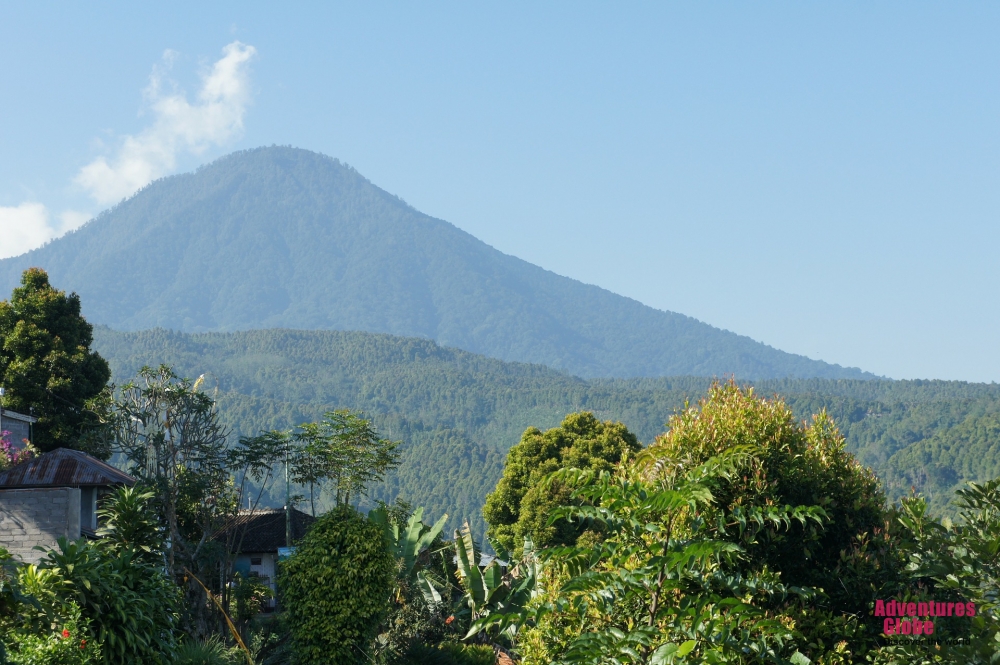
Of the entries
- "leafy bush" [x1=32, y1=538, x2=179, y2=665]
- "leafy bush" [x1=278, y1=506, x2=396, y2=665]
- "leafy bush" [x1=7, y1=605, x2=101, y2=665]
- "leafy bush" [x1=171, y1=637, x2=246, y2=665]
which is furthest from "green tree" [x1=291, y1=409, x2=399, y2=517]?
"leafy bush" [x1=7, y1=605, x2=101, y2=665]

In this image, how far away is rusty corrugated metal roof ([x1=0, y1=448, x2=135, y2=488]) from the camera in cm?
2470

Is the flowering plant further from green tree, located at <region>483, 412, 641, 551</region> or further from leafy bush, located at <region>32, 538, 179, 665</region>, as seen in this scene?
green tree, located at <region>483, 412, 641, 551</region>

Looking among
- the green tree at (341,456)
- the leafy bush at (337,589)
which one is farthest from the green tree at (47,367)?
the leafy bush at (337,589)

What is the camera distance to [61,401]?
34.0m

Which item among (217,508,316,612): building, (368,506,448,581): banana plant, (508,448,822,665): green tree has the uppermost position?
(508,448,822,665): green tree

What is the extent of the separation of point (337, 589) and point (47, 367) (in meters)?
19.8

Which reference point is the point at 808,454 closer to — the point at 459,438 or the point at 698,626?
the point at 698,626

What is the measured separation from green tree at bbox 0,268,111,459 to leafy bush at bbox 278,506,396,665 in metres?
15.2

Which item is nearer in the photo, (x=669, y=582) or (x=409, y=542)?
(x=669, y=582)

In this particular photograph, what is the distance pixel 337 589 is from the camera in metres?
19.2

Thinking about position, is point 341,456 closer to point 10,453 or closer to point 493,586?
point 10,453

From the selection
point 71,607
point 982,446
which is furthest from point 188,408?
point 982,446

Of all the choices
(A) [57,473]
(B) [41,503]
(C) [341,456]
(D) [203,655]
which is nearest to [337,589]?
(D) [203,655]

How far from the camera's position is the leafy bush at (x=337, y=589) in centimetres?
1917
